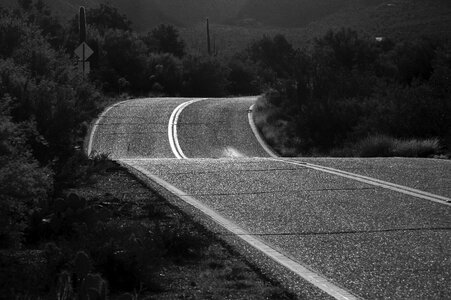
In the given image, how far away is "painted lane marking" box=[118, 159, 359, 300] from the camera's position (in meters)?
7.20

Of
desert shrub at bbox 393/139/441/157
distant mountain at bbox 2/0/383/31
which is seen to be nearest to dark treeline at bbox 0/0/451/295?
desert shrub at bbox 393/139/441/157

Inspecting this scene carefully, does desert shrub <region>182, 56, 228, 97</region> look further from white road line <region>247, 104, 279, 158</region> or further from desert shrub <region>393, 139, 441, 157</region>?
desert shrub <region>393, 139, 441, 157</region>

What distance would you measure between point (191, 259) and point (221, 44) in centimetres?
10046

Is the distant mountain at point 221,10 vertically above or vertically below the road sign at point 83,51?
above

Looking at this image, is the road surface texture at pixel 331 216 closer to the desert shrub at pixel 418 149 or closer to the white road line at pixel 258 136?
the desert shrub at pixel 418 149

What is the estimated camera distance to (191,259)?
28.1 feet

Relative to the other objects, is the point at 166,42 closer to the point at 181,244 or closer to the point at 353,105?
the point at 353,105

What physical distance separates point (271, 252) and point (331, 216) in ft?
7.36

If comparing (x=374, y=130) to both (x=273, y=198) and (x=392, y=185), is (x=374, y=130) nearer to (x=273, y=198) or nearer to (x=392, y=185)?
(x=392, y=185)

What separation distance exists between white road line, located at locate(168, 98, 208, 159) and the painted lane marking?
1379 cm

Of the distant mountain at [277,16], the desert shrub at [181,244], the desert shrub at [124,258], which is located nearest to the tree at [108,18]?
the distant mountain at [277,16]

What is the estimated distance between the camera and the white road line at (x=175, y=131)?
26812mm

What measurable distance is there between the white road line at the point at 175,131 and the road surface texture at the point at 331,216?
9612 mm

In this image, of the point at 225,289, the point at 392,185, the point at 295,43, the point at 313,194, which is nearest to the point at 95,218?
the point at 225,289
